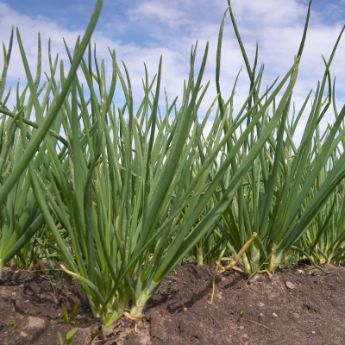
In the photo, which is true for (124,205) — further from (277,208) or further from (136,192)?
(277,208)

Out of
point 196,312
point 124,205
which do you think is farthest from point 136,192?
point 196,312

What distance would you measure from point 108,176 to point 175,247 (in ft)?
0.61

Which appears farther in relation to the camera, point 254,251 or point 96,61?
point 254,251

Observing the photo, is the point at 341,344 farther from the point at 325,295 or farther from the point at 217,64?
the point at 217,64

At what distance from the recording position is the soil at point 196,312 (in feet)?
2.74

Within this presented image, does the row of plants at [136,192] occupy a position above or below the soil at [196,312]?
above

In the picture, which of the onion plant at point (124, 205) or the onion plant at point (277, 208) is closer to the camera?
the onion plant at point (124, 205)

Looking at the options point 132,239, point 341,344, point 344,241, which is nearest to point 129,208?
point 132,239

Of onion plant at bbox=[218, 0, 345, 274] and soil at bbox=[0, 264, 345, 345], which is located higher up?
onion plant at bbox=[218, 0, 345, 274]

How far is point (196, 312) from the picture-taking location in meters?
0.91

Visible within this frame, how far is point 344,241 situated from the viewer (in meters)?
1.46

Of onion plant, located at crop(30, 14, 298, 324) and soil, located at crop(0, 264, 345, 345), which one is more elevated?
onion plant, located at crop(30, 14, 298, 324)

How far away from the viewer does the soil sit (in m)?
0.83

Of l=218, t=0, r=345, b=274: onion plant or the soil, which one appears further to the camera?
l=218, t=0, r=345, b=274: onion plant
